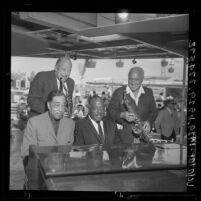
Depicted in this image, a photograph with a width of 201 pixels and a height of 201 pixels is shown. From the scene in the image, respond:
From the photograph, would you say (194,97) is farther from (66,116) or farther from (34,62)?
(34,62)

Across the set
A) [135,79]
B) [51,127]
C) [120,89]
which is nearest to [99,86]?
[120,89]

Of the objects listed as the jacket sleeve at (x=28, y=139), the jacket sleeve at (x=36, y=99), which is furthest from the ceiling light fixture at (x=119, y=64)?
the jacket sleeve at (x=28, y=139)

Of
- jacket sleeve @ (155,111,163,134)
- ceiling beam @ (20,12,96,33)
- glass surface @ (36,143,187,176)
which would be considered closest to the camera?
glass surface @ (36,143,187,176)

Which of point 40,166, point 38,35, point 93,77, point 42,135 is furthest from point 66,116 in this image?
point 38,35

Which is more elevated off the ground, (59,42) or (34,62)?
(59,42)

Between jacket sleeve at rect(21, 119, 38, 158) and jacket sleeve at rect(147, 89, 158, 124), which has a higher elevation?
jacket sleeve at rect(147, 89, 158, 124)

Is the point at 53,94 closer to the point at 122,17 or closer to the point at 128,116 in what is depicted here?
the point at 128,116

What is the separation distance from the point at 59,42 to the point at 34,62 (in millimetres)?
298

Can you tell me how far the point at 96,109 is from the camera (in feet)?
8.83

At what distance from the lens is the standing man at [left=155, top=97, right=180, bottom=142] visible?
271 centimetres

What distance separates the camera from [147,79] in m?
2.68

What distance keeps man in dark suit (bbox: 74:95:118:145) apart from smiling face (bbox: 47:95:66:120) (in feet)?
0.63

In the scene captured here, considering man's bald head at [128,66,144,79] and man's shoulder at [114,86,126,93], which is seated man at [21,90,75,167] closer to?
man's shoulder at [114,86,126,93]

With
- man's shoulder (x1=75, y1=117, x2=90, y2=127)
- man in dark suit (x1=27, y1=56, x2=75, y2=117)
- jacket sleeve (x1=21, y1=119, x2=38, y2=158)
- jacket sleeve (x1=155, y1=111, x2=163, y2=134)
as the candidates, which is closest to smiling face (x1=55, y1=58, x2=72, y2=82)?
man in dark suit (x1=27, y1=56, x2=75, y2=117)
